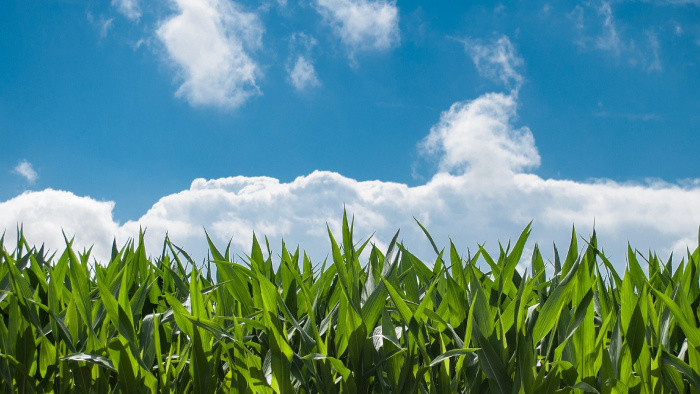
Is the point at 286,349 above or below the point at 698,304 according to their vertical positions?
below

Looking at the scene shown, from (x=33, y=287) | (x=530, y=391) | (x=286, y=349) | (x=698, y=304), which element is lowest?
(x=530, y=391)

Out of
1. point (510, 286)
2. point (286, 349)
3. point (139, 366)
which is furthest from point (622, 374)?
point (139, 366)

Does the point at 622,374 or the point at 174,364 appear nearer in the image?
the point at 622,374

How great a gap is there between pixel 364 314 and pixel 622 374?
2.06 ft

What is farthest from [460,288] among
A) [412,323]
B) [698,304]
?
[698,304]

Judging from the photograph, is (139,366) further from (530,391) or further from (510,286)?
(510,286)

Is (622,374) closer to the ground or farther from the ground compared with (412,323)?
closer to the ground

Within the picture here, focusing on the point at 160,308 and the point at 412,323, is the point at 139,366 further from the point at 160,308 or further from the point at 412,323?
the point at 412,323

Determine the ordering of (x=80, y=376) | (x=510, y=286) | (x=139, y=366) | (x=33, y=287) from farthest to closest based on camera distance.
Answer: (x=33, y=287)
(x=510, y=286)
(x=80, y=376)
(x=139, y=366)

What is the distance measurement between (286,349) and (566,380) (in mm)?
659

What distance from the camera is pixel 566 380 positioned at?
1334 millimetres

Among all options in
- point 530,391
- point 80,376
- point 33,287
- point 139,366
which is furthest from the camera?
point 33,287

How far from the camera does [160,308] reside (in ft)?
6.35

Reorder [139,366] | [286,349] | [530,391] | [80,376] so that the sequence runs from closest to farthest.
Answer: [530,391] → [286,349] → [139,366] → [80,376]
